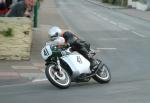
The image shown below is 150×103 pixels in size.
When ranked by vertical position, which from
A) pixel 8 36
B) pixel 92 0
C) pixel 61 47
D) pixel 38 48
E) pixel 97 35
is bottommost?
pixel 92 0

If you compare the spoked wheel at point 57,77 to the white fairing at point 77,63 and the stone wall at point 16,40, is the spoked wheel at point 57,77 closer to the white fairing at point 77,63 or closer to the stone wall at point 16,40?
the white fairing at point 77,63

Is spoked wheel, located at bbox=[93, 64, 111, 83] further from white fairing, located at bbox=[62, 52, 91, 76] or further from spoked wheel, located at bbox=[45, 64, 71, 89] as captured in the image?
spoked wheel, located at bbox=[45, 64, 71, 89]

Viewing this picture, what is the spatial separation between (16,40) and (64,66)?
14.2ft

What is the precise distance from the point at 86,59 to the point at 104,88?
2.73ft

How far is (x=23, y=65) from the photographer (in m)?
15.0

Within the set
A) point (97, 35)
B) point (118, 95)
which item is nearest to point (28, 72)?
point (118, 95)

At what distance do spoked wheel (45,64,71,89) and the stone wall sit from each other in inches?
170

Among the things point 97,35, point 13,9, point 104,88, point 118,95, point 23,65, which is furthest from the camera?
point 97,35

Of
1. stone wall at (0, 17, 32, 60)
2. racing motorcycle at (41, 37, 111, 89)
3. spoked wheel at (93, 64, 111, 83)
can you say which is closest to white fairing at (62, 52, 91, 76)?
racing motorcycle at (41, 37, 111, 89)

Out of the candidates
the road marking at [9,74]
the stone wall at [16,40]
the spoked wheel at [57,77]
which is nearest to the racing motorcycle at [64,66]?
the spoked wheel at [57,77]

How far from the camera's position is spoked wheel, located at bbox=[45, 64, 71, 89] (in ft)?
36.9

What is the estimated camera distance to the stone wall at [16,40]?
15.6 m

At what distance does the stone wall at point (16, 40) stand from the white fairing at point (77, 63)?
407 cm

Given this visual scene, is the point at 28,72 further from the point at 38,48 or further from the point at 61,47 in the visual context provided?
the point at 38,48
